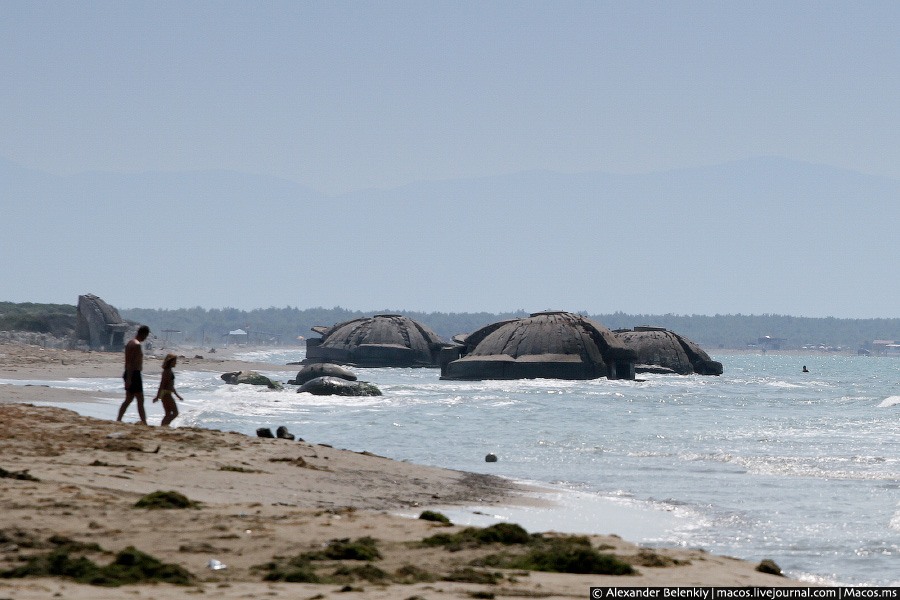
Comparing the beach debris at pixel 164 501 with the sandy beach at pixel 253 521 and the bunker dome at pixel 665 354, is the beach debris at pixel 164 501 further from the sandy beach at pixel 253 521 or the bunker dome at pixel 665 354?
the bunker dome at pixel 665 354

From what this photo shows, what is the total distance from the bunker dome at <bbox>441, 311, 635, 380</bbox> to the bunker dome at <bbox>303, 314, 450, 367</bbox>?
58.0 feet

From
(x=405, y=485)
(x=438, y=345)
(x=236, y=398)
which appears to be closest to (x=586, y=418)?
(x=236, y=398)

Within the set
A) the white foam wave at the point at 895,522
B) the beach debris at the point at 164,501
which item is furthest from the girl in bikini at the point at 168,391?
the white foam wave at the point at 895,522

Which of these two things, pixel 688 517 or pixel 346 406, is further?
pixel 346 406

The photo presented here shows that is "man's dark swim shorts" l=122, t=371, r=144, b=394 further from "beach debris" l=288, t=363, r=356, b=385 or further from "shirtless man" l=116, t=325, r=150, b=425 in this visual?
"beach debris" l=288, t=363, r=356, b=385

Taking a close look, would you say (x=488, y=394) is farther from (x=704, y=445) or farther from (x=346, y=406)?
(x=704, y=445)

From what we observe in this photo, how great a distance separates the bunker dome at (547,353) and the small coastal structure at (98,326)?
1430 inches

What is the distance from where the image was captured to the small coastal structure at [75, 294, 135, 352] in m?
106

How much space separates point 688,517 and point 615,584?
25.9 feet

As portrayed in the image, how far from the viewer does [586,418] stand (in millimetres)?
41781

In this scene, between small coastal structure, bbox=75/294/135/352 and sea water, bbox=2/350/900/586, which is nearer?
sea water, bbox=2/350/900/586

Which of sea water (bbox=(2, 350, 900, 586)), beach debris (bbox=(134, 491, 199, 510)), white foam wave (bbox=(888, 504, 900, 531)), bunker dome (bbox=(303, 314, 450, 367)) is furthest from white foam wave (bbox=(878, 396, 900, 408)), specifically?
beach debris (bbox=(134, 491, 199, 510))

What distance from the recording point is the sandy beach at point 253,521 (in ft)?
29.4

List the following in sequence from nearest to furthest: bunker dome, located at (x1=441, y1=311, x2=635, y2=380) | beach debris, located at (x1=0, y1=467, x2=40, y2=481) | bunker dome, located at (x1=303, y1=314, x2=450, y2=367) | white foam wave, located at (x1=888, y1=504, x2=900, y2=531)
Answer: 1. beach debris, located at (x1=0, y1=467, x2=40, y2=481)
2. white foam wave, located at (x1=888, y1=504, x2=900, y2=531)
3. bunker dome, located at (x1=441, y1=311, x2=635, y2=380)
4. bunker dome, located at (x1=303, y1=314, x2=450, y2=367)
